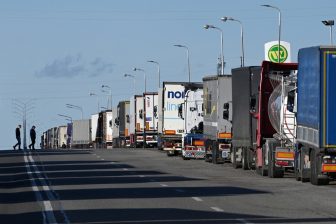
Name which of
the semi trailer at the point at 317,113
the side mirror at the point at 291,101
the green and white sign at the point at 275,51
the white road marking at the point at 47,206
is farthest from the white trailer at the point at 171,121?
the white road marking at the point at 47,206

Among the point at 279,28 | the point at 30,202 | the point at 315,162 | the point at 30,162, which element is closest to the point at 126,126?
the point at 279,28

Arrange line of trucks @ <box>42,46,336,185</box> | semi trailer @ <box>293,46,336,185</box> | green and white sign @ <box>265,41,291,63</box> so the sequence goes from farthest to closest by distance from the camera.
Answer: green and white sign @ <box>265,41,291,63</box> → line of trucks @ <box>42,46,336,185</box> → semi trailer @ <box>293,46,336,185</box>

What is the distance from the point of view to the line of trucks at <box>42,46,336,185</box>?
32.7m

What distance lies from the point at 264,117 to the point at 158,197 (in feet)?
45.4

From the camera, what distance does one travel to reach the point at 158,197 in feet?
92.5

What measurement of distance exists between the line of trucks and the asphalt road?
33.4 inches

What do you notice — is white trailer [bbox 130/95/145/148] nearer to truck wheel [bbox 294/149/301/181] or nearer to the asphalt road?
the asphalt road

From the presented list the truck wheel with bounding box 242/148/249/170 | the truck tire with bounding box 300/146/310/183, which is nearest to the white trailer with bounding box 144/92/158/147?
the truck wheel with bounding box 242/148/249/170

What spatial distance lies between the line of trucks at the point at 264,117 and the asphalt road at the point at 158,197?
33.4 inches

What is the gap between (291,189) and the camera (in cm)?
3231

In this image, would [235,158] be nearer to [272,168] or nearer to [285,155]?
[272,168]

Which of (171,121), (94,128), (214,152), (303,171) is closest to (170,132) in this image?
(171,121)

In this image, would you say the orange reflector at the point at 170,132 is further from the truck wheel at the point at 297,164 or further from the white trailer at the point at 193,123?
the truck wheel at the point at 297,164

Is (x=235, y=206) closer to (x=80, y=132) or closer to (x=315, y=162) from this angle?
(x=315, y=162)
